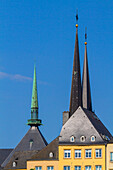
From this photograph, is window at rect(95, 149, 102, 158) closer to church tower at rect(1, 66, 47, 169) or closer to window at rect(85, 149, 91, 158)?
window at rect(85, 149, 91, 158)

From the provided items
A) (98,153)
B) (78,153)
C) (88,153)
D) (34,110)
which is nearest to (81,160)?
(78,153)

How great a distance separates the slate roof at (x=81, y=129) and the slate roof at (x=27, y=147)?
892 cm

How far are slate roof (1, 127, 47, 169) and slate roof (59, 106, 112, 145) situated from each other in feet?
29.3

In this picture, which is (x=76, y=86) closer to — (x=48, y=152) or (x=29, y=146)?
(x=29, y=146)

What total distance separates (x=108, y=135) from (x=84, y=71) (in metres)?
15.6

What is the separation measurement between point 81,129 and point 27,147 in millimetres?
13222

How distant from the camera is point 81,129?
124 meters

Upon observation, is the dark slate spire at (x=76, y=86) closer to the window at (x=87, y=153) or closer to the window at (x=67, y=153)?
the window at (x=67, y=153)

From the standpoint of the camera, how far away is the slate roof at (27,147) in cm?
12838

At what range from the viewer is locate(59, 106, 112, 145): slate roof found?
4830 inches

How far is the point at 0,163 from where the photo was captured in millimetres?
140625

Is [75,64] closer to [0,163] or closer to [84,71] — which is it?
[84,71]

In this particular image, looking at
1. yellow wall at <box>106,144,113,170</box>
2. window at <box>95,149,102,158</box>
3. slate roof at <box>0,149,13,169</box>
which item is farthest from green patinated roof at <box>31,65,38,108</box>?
yellow wall at <box>106,144,113,170</box>

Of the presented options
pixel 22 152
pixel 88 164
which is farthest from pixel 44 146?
pixel 88 164
